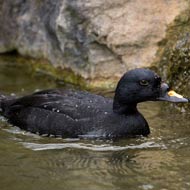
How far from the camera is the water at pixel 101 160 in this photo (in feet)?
20.3

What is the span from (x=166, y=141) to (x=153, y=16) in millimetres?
2963

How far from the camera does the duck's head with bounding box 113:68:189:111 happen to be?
7887 mm

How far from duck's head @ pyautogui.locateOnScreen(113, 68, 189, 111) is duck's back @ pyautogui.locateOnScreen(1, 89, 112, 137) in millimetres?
304

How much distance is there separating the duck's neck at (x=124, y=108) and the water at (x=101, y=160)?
390 millimetres

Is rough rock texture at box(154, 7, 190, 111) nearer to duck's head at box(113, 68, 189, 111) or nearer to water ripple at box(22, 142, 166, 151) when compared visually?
duck's head at box(113, 68, 189, 111)

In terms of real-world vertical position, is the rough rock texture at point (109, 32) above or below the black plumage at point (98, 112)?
above

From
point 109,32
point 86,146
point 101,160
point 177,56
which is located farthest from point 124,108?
point 109,32

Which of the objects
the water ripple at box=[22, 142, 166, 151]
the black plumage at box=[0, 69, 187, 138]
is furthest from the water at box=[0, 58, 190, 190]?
the black plumage at box=[0, 69, 187, 138]

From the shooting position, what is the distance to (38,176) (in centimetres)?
639

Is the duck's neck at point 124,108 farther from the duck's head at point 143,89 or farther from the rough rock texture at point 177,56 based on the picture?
the rough rock texture at point 177,56

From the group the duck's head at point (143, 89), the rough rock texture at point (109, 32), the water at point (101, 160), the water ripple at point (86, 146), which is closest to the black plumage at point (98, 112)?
the duck's head at point (143, 89)

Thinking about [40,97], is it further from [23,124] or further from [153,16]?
[153,16]

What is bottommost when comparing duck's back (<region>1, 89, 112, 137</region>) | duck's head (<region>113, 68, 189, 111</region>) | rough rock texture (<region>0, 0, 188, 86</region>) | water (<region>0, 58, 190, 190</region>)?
water (<region>0, 58, 190, 190</region>)

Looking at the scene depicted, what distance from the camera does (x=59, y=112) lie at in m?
8.12
